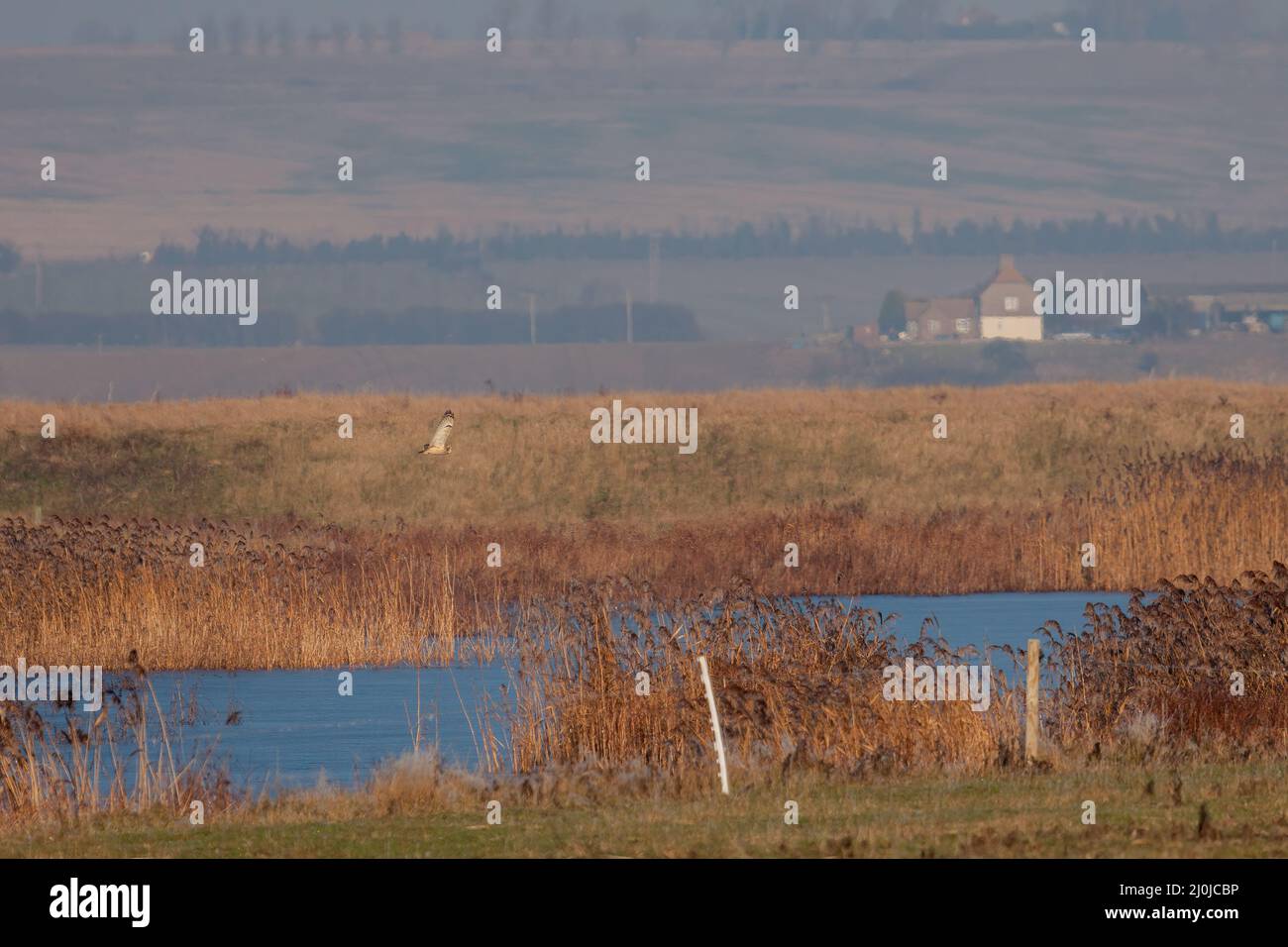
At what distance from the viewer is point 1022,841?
43.6 ft

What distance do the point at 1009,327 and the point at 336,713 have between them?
170 metres

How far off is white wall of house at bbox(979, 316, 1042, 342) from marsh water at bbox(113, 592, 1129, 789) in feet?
521

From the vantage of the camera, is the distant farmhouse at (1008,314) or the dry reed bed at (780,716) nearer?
the dry reed bed at (780,716)

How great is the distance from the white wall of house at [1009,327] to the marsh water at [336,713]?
159 meters

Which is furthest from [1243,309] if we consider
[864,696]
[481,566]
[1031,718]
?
[1031,718]

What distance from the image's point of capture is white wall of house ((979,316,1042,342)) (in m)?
190

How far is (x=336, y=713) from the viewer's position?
24.8m

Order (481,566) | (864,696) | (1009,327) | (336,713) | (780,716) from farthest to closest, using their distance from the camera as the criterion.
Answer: (1009,327)
(481,566)
(336,713)
(864,696)
(780,716)

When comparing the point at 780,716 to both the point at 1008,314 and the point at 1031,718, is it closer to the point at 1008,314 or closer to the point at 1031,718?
the point at 1031,718

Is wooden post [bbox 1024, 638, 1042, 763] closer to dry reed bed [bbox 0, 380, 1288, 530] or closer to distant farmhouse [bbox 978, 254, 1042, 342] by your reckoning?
dry reed bed [bbox 0, 380, 1288, 530]

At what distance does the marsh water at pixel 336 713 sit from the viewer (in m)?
21.2

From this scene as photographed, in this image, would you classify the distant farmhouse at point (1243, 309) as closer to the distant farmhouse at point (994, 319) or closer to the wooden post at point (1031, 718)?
the distant farmhouse at point (994, 319)

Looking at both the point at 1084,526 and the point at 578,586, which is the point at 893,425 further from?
the point at 578,586

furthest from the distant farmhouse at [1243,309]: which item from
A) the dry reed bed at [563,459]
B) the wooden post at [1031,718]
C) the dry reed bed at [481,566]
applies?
the wooden post at [1031,718]
